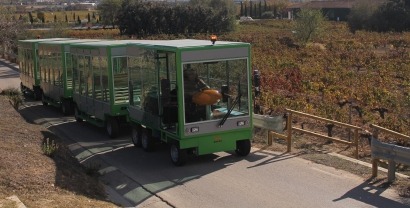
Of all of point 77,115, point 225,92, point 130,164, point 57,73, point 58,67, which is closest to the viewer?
point 225,92

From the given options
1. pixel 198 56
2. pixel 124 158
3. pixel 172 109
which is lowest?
pixel 124 158

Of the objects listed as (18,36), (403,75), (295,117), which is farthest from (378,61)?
(18,36)

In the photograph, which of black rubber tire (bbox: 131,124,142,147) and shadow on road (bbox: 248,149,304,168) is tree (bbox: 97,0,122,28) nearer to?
black rubber tire (bbox: 131,124,142,147)

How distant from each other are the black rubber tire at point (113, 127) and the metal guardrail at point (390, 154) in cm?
725

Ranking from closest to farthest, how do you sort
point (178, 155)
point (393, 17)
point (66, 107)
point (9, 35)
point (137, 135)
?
1. point (178, 155)
2. point (137, 135)
3. point (66, 107)
4. point (9, 35)
5. point (393, 17)

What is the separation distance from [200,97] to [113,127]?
14.5 feet

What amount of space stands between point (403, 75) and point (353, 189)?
16.2m

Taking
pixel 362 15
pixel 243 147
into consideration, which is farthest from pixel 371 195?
pixel 362 15

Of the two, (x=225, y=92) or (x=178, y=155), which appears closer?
(x=178, y=155)

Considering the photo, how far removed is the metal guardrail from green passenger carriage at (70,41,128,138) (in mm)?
7136

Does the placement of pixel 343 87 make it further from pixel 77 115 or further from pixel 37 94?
pixel 37 94

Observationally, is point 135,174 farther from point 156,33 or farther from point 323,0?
point 323,0

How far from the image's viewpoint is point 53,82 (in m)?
20.8

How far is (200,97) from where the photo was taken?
1175cm
